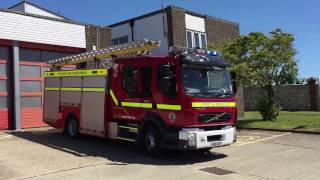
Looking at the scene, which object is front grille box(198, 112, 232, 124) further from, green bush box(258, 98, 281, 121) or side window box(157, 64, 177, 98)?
green bush box(258, 98, 281, 121)

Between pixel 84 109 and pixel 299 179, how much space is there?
25.8 ft

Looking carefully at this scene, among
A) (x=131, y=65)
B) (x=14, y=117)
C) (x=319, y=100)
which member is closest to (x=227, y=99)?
(x=131, y=65)

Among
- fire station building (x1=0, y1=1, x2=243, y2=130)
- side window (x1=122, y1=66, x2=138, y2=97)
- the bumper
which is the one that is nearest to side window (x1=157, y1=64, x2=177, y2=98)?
the bumper

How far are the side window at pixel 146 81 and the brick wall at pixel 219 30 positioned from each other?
46.0 ft

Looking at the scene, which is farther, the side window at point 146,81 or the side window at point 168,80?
the side window at point 146,81

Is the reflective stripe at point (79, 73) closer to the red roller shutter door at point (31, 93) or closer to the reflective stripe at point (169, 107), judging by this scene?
the red roller shutter door at point (31, 93)

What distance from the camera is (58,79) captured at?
16.7 meters

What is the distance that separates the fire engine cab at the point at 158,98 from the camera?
11492mm

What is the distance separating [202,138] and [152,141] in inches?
58.6

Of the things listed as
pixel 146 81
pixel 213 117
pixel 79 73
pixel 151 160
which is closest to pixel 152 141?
pixel 151 160

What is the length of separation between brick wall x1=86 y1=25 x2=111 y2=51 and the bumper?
1177 centimetres

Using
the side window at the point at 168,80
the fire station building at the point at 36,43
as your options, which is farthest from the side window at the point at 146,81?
the fire station building at the point at 36,43

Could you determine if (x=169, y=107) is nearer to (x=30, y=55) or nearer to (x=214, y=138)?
(x=214, y=138)

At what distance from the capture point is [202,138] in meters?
11.4
